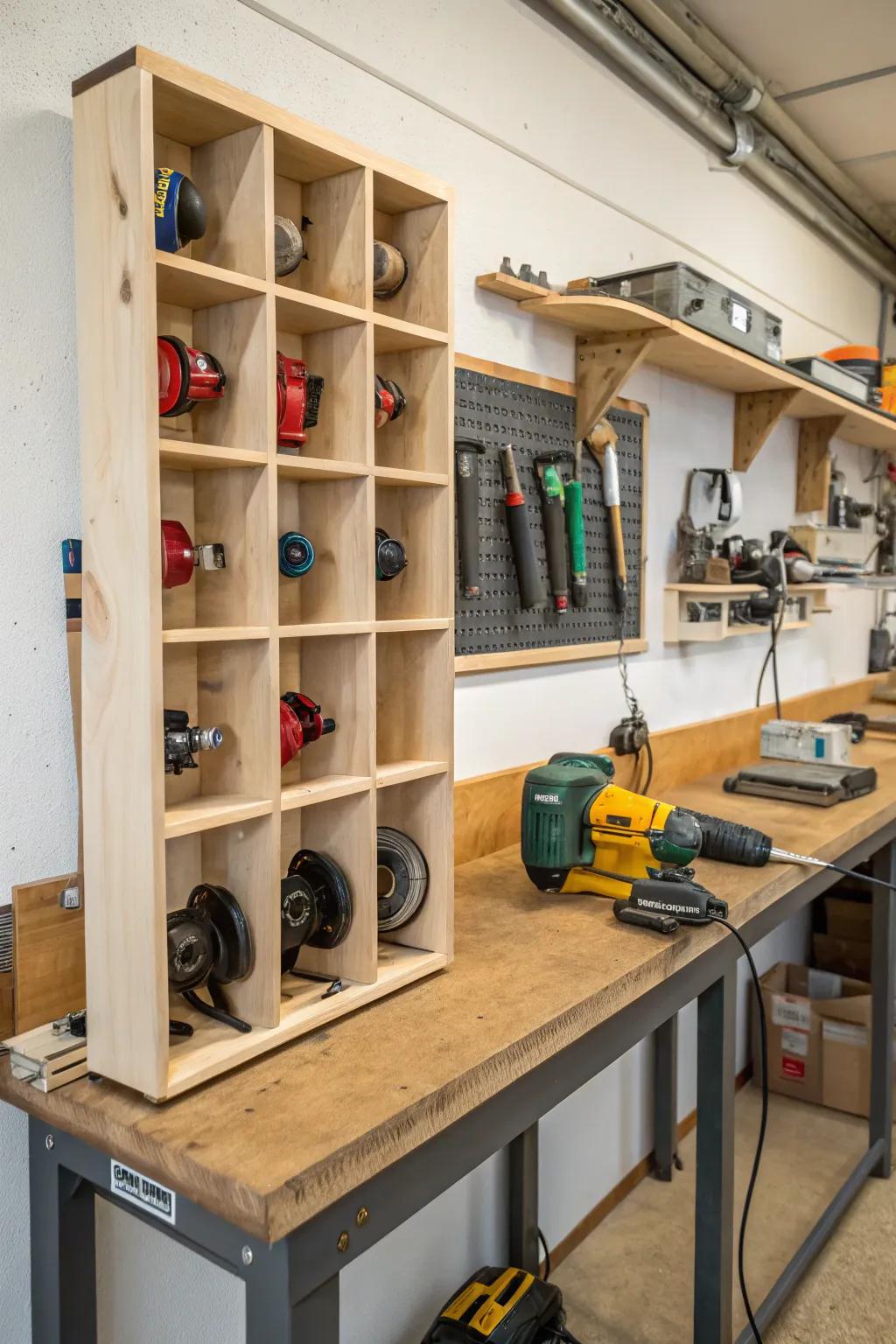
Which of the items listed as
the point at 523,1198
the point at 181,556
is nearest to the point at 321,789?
the point at 181,556

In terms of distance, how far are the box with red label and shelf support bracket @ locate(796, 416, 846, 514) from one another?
1545mm

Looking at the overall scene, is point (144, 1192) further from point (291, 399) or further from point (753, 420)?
point (753, 420)

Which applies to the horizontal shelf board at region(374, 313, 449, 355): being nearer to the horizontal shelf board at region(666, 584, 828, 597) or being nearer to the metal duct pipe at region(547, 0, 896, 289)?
the metal duct pipe at region(547, 0, 896, 289)

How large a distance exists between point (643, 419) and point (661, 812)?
117cm

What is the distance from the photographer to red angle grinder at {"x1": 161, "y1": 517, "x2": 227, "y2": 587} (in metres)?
1.08

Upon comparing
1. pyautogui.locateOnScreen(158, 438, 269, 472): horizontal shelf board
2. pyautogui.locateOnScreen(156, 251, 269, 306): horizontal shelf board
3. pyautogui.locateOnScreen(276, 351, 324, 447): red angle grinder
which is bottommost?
pyautogui.locateOnScreen(158, 438, 269, 472): horizontal shelf board

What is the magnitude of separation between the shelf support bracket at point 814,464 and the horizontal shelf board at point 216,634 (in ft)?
9.12

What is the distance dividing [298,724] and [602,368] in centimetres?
130

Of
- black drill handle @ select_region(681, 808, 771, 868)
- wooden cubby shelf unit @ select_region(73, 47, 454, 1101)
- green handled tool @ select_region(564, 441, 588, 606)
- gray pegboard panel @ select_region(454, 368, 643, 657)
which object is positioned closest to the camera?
wooden cubby shelf unit @ select_region(73, 47, 454, 1101)

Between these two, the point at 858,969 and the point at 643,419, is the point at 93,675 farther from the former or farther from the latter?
the point at 858,969

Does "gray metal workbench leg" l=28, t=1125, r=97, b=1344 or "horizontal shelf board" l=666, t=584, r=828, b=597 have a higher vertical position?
"horizontal shelf board" l=666, t=584, r=828, b=597

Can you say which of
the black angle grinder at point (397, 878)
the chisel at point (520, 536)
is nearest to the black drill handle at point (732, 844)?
the chisel at point (520, 536)

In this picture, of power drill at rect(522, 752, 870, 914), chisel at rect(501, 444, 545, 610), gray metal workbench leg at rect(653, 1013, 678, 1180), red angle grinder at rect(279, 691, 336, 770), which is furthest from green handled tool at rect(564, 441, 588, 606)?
gray metal workbench leg at rect(653, 1013, 678, 1180)

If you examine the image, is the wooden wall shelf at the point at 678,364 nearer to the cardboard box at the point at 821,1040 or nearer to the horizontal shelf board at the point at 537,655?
the horizontal shelf board at the point at 537,655
